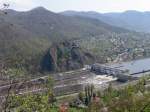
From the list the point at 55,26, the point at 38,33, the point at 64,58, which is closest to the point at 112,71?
the point at 64,58

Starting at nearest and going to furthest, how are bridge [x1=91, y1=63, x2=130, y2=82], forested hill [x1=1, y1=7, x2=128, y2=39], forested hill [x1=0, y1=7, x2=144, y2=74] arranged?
1. bridge [x1=91, y1=63, x2=130, y2=82]
2. forested hill [x1=0, y1=7, x2=144, y2=74]
3. forested hill [x1=1, y1=7, x2=128, y2=39]

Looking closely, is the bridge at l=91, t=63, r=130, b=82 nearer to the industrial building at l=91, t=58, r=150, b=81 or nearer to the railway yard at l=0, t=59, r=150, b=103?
the industrial building at l=91, t=58, r=150, b=81

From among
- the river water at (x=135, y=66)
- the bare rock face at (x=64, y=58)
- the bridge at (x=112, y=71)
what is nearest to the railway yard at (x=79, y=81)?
the bridge at (x=112, y=71)

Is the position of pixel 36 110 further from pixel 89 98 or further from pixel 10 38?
pixel 10 38

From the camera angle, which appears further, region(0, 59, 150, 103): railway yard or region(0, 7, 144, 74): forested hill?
region(0, 7, 144, 74): forested hill

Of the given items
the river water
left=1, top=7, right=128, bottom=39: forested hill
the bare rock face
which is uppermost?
left=1, top=7, right=128, bottom=39: forested hill

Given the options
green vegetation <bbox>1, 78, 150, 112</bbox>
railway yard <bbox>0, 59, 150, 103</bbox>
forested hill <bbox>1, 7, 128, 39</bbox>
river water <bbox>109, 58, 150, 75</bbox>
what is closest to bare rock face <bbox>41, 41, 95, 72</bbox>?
railway yard <bbox>0, 59, 150, 103</bbox>

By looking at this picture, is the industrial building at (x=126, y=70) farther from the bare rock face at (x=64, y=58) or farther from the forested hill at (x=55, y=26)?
the forested hill at (x=55, y=26)

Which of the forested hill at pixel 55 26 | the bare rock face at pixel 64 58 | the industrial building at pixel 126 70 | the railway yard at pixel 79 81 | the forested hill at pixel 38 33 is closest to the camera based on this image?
the railway yard at pixel 79 81

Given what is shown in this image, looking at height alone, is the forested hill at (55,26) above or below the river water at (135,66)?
above
